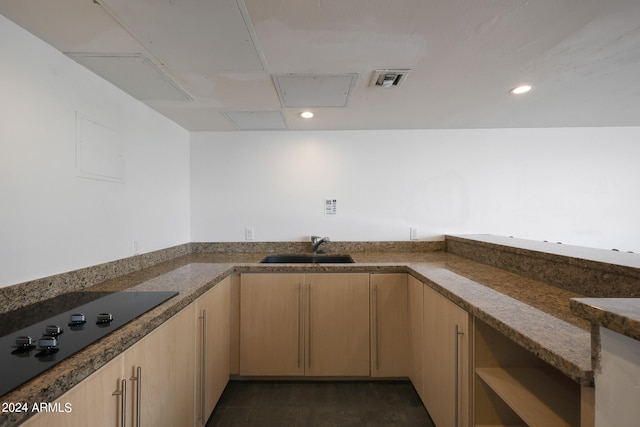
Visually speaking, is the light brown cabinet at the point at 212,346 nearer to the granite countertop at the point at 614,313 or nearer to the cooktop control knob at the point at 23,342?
the cooktop control knob at the point at 23,342

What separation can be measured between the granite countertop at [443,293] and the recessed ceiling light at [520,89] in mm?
1222

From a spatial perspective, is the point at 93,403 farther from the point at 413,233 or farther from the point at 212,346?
the point at 413,233

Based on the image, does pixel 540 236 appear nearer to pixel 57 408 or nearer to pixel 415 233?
pixel 415 233

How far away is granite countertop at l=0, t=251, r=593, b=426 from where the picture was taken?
0.66 metres

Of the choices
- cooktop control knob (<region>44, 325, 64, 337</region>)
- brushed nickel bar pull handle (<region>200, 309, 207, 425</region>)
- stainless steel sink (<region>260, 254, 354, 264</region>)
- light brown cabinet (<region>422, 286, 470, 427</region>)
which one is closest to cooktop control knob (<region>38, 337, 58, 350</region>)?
cooktop control knob (<region>44, 325, 64, 337</region>)

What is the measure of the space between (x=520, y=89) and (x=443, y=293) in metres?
1.51

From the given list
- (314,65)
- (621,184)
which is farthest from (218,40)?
(621,184)

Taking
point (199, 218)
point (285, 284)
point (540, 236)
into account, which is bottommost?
point (285, 284)

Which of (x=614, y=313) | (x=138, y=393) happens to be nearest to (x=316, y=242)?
(x=138, y=393)

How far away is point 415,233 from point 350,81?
63.6 inches

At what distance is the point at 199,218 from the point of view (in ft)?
8.62

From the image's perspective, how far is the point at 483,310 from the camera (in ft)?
3.36

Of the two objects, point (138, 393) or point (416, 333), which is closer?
point (138, 393)

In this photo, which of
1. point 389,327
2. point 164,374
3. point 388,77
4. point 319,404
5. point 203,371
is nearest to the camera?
point 164,374
